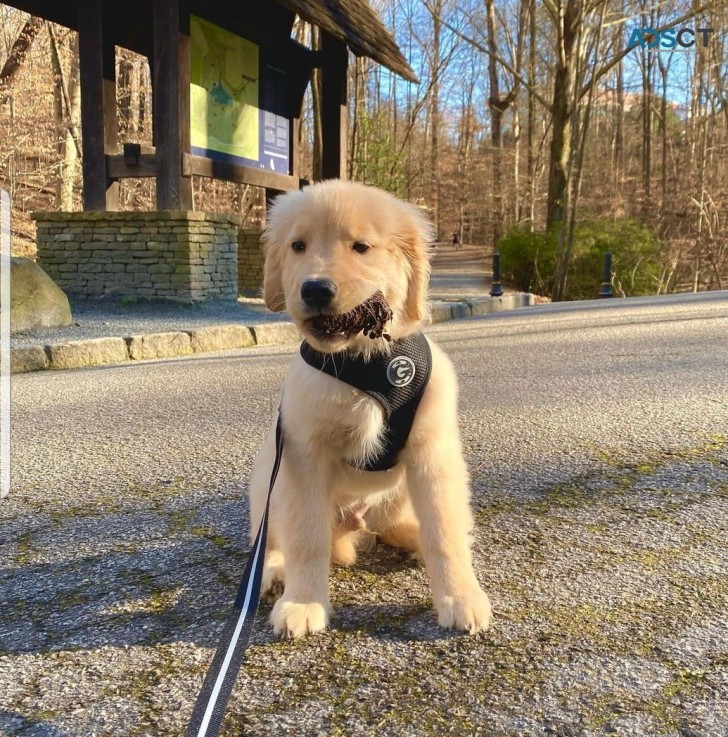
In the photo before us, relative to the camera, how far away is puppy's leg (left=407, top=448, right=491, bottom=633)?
1.82 meters

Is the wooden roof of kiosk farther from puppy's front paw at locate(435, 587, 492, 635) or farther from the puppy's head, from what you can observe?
puppy's front paw at locate(435, 587, 492, 635)

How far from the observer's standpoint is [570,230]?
57.5ft

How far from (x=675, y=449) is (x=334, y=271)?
2.19m

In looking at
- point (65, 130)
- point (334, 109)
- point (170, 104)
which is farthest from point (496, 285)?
point (65, 130)

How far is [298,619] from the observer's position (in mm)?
1812

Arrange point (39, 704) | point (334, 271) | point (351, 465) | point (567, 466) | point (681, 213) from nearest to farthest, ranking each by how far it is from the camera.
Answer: point (39, 704) → point (334, 271) → point (351, 465) → point (567, 466) → point (681, 213)

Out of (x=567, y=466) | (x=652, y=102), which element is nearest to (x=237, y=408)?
(x=567, y=466)

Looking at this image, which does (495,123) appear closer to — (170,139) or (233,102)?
(233,102)

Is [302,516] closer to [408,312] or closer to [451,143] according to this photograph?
[408,312]

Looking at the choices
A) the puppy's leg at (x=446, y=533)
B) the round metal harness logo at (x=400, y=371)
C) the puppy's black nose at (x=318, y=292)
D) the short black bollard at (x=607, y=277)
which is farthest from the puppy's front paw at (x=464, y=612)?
the short black bollard at (x=607, y=277)

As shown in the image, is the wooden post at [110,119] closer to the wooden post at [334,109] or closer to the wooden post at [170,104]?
the wooden post at [170,104]

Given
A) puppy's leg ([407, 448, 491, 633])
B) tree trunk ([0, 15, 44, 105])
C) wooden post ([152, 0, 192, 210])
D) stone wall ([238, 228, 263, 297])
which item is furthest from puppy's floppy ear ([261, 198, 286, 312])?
tree trunk ([0, 15, 44, 105])

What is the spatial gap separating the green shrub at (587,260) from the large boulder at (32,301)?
13235 mm

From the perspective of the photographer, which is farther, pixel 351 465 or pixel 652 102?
pixel 652 102
